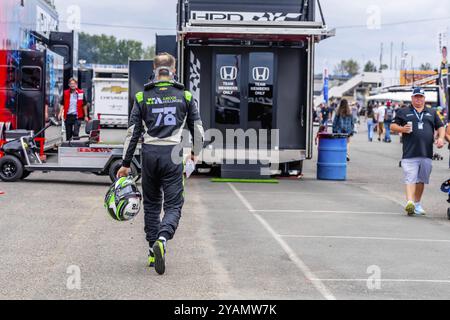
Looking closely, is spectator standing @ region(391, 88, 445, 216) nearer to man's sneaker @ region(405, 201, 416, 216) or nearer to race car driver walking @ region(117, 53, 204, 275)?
man's sneaker @ region(405, 201, 416, 216)

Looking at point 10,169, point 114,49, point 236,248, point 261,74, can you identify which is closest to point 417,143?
point 236,248

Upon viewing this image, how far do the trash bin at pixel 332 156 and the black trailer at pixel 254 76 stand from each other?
415 millimetres

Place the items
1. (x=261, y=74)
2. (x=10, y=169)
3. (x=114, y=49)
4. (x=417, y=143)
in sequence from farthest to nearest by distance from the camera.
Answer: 1. (x=114, y=49)
2. (x=261, y=74)
3. (x=10, y=169)
4. (x=417, y=143)

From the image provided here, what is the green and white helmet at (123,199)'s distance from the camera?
26.5 feet

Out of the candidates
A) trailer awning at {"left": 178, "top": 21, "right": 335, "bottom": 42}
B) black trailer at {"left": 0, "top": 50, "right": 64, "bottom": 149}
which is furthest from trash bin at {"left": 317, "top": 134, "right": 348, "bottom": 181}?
black trailer at {"left": 0, "top": 50, "right": 64, "bottom": 149}

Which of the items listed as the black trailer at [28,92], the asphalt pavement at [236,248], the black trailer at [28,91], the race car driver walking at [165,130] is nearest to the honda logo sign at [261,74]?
the asphalt pavement at [236,248]

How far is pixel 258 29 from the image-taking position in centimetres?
1658

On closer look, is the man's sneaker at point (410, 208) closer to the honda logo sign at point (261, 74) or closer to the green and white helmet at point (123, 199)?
the green and white helmet at point (123, 199)

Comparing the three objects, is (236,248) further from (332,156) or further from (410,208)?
(332,156)

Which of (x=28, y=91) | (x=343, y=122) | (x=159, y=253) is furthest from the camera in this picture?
(x=343, y=122)

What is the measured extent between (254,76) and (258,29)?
1.61 metres

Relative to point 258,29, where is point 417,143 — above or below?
below

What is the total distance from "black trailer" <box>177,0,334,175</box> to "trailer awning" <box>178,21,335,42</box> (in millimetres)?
483

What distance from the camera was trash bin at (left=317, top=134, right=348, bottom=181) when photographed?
17734 mm
